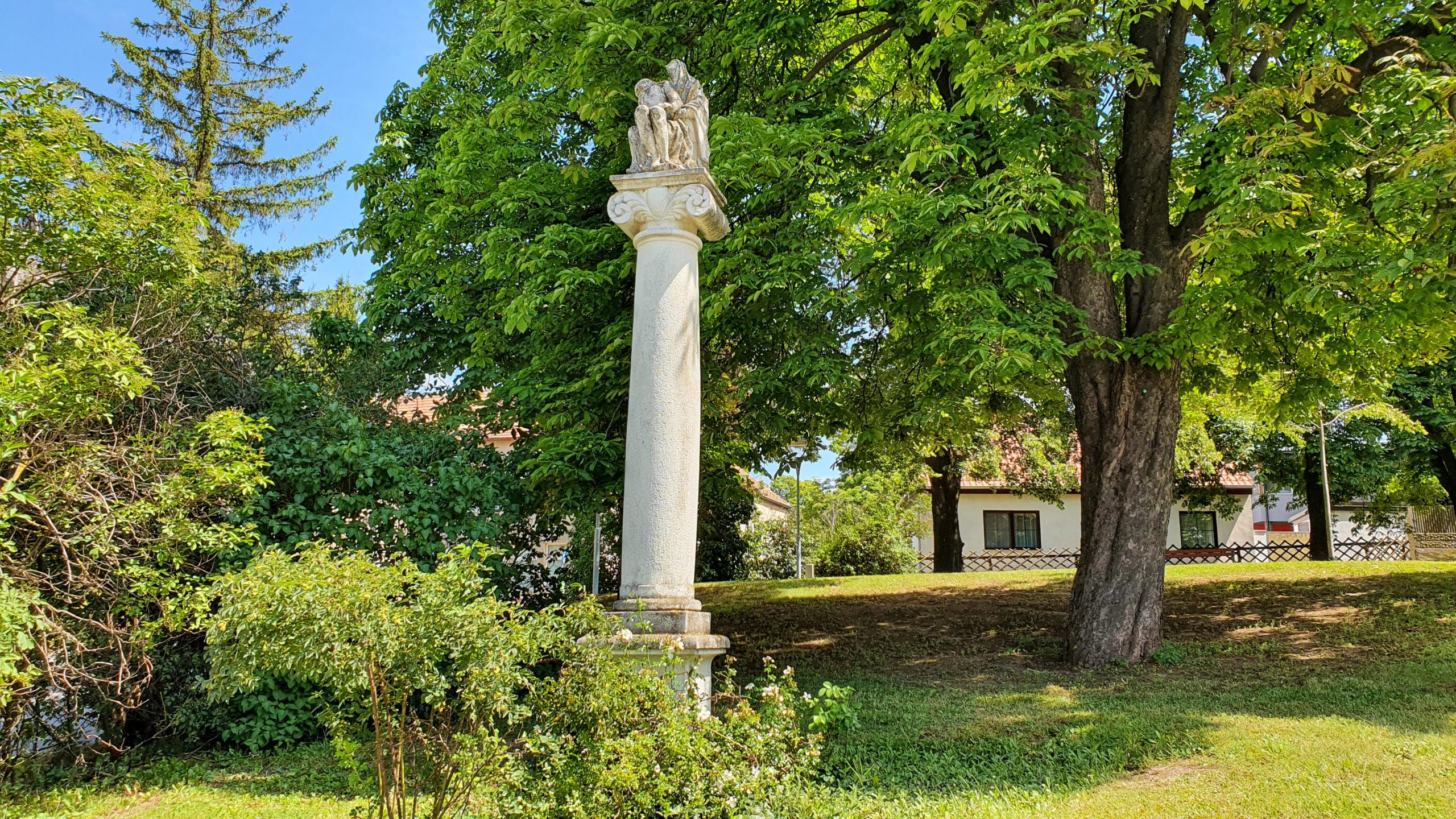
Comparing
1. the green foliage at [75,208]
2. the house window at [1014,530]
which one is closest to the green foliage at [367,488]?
the green foliage at [75,208]

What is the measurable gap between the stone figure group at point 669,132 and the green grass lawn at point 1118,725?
14.6 feet

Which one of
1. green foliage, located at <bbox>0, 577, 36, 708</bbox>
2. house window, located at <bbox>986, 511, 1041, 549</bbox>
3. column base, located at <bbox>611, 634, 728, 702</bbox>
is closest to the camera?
column base, located at <bbox>611, 634, 728, 702</bbox>

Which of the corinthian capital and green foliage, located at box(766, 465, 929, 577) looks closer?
the corinthian capital

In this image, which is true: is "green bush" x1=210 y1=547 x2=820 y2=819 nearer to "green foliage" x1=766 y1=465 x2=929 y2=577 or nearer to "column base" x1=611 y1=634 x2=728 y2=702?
"column base" x1=611 y1=634 x2=728 y2=702

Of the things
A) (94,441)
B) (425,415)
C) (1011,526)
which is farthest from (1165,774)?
(1011,526)

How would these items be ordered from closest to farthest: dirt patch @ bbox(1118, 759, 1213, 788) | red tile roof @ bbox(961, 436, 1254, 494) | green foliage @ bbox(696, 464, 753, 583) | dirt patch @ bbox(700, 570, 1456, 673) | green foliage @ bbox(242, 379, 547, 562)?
dirt patch @ bbox(1118, 759, 1213, 788) < green foliage @ bbox(242, 379, 547, 562) < dirt patch @ bbox(700, 570, 1456, 673) < green foliage @ bbox(696, 464, 753, 583) < red tile roof @ bbox(961, 436, 1254, 494)

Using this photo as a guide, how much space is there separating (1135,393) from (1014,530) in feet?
80.2

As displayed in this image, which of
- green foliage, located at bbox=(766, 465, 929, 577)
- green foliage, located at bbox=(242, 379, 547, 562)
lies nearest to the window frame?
green foliage, located at bbox=(766, 465, 929, 577)

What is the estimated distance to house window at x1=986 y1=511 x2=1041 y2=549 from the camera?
32.5 meters

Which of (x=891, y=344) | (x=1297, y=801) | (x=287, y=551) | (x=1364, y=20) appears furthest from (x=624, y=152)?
(x=1297, y=801)

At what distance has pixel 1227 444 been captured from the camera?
24.6m

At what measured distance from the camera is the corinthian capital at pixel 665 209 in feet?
21.3

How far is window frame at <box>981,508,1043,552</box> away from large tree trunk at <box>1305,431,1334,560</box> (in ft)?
29.2

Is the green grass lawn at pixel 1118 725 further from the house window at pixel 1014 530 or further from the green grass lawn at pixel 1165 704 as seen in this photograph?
the house window at pixel 1014 530
